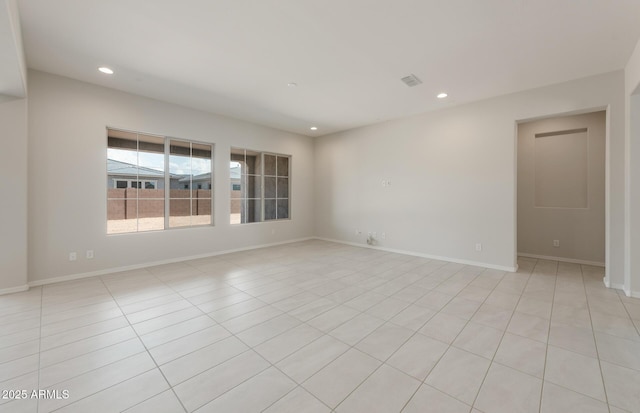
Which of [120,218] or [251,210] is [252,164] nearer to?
[251,210]

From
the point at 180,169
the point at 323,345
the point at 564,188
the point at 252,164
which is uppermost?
the point at 252,164

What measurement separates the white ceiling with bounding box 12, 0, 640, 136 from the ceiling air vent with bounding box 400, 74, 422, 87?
85 millimetres

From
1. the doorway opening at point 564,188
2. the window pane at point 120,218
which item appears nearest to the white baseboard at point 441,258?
the doorway opening at point 564,188

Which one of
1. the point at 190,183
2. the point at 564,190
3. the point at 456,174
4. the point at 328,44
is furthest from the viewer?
the point at 190,183

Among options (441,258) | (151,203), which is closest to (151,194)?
(151,203)

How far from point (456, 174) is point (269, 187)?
14.0ft

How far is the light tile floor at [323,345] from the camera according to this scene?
162 centimetres

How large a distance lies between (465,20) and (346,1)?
1.18 meters

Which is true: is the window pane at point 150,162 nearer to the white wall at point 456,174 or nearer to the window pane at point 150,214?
the window pane at point 150,214

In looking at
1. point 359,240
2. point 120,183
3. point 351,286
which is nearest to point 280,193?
point 359,240

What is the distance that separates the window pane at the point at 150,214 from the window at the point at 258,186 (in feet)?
4.53

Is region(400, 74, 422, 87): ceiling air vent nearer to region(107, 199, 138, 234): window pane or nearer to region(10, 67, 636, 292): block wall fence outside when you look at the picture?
region(10, 67, 636, 292): block wall fence outside

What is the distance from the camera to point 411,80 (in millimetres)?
3770

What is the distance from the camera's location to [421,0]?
7.32 feet
